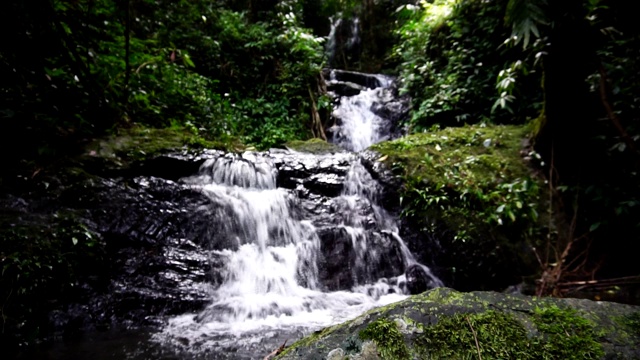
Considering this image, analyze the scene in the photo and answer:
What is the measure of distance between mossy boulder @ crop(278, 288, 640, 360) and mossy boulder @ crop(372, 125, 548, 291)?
297 centimetres

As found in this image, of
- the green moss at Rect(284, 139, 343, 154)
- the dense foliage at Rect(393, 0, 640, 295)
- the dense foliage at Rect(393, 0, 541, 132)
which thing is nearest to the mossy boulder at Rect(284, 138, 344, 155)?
the green moss at Rect(284, 139, 343, 154)

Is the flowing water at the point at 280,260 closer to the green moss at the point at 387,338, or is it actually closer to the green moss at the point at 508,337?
the green moss at the point at 387,338

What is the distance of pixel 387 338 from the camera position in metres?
1.07

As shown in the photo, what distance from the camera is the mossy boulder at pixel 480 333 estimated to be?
1.03 m

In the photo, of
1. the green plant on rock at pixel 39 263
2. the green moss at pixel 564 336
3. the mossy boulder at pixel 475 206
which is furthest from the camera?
the mossy boulder at pixel 475 206

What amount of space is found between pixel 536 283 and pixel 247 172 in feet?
13.7

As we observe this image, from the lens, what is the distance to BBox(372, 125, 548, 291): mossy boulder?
403 centimetres

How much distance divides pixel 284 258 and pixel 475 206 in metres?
2.66

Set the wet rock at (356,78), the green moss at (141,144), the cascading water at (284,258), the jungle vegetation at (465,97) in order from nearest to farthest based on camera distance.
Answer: the cascading water at (284,258) → the jungle vegetation at (465,97) → the green moss at (141,144) → the wet rock at (356,78)

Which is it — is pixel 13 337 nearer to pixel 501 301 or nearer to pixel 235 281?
pixel 235 281

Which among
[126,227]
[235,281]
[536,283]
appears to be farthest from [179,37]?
[536,283]

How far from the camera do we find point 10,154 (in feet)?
11.6

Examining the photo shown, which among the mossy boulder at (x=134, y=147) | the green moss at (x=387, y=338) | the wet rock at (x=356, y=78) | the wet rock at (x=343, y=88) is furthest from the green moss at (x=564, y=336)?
the wet rock at (x=356, y=78)

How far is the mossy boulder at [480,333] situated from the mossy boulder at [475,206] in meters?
2.97
